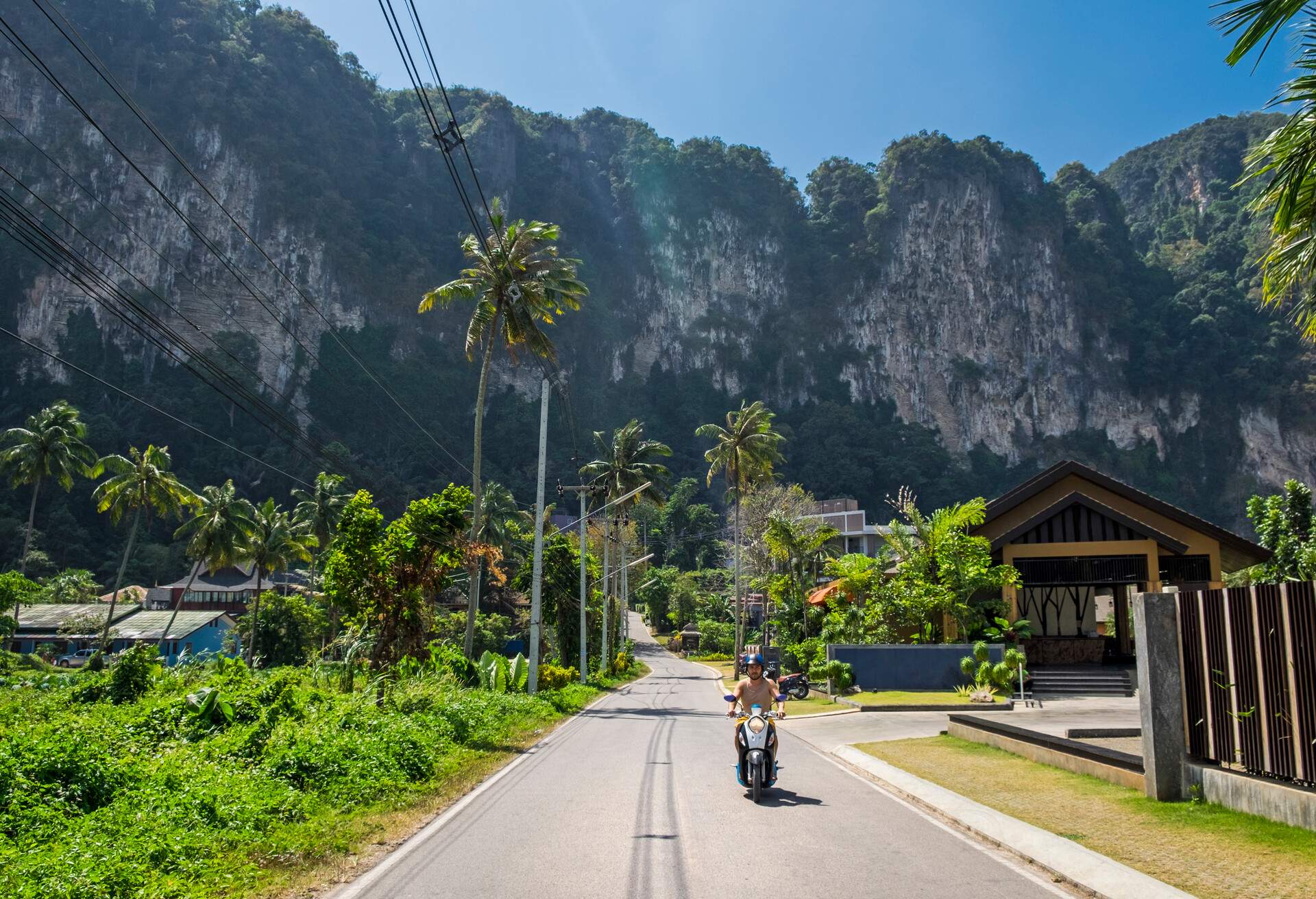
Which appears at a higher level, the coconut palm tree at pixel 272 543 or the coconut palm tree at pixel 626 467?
the coconut palm tree at pixel 626 467

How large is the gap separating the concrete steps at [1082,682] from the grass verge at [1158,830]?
16513 mm

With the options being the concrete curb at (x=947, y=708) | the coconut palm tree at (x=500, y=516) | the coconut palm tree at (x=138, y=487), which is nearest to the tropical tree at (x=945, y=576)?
the concrete curb at (x=947, y=708)

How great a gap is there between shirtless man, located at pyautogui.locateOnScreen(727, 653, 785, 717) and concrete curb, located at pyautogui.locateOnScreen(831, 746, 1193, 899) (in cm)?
205

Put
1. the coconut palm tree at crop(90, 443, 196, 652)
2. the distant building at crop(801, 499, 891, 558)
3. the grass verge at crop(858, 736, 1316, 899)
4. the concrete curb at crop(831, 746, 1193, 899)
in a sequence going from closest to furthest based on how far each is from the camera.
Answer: the concrete curb at crop(831, 746, 1193, 899)
the grass verge at crop(858, 736, 1316, 899)
the coconut palm tree at crop(90, 443, 196, 652)
the distant building at crop(801, 499, 891, 558)

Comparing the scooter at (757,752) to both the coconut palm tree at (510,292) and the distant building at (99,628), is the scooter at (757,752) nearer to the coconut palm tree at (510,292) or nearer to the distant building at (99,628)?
the coconut palm tree at (510,292)

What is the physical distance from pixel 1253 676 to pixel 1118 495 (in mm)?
25327

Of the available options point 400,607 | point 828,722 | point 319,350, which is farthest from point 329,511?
point 319,350

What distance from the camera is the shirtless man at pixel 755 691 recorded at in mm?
10008

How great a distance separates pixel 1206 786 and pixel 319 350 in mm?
129254

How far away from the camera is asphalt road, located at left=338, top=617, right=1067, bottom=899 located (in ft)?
19.6

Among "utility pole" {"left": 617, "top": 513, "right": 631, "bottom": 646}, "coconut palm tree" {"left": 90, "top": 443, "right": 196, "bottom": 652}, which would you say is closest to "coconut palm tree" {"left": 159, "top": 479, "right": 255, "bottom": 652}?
"coconut palm tree" {"left": 90, "top": 443, "right": 196, "bottom": 652}

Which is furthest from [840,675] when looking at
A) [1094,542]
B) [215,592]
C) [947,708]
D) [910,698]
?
[215,592]

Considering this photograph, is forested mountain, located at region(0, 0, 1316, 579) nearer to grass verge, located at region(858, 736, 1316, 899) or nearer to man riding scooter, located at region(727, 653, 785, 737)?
man riding scooter, located at region(727, 653, 785, 737)

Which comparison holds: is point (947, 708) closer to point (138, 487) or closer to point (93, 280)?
point (93, 280)
